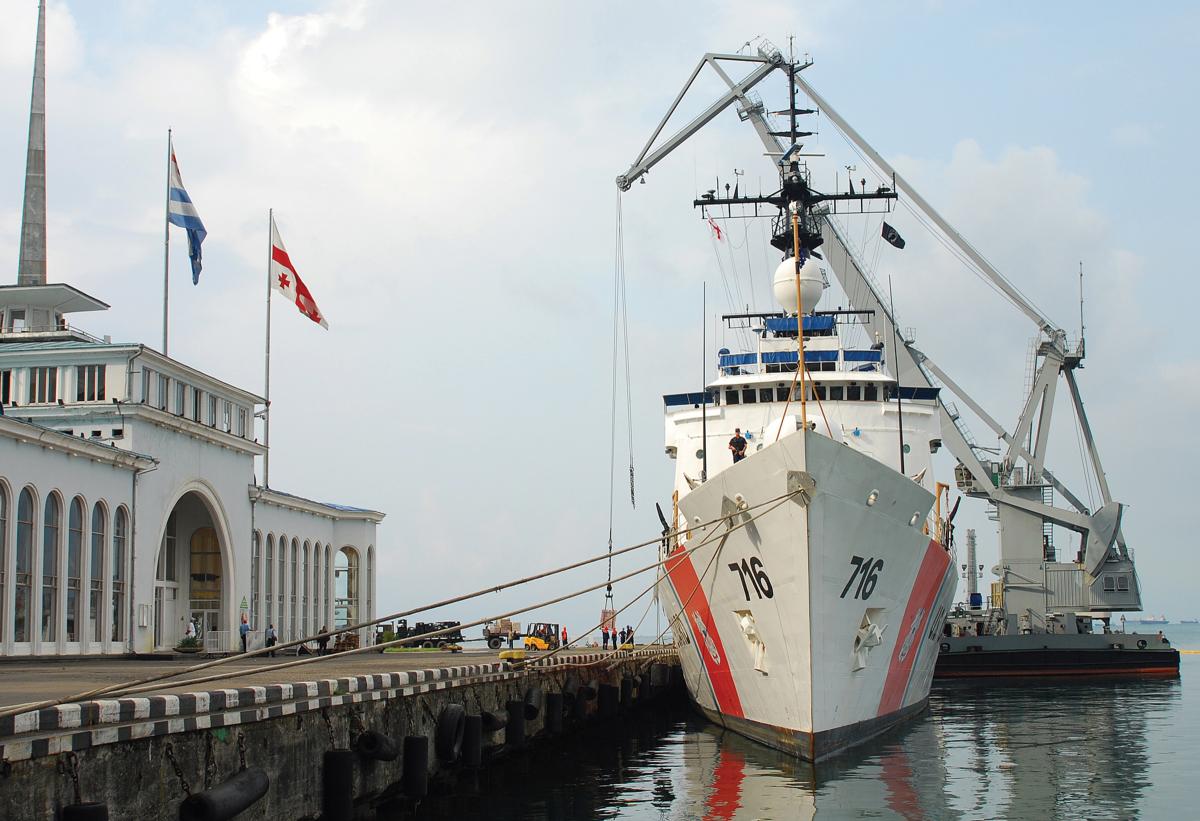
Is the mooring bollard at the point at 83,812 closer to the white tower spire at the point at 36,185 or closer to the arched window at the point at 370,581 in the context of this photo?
the white tower spire at the point at 36,185

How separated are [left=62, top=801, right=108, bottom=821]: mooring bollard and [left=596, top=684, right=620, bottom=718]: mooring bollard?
18.7 metres

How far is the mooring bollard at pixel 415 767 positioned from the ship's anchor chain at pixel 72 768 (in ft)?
21.2

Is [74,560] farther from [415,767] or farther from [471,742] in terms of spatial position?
[415,767]

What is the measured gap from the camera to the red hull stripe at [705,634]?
20.7 m

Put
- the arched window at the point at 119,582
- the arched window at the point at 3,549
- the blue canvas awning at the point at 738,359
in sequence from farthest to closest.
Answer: the arched window at the point at 119,582, the arched window at the point at 3,549, the blue canvas awning at the point at 738,359

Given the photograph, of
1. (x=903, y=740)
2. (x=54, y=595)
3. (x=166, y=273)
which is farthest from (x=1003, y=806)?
(x=166, y=273)

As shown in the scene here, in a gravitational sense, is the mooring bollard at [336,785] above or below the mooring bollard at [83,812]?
below

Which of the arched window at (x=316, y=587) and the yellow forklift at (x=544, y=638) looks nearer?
the yellow forklift at (x=544, y=638)

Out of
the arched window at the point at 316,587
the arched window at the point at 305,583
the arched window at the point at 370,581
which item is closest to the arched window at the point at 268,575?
the arched window at the point at 305,583

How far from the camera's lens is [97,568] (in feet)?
112

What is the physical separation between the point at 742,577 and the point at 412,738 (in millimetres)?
5789

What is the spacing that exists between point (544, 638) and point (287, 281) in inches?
631

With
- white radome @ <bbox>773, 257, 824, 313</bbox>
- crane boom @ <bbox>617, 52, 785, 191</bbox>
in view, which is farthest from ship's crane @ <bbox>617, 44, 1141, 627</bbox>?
white radome @ <bbox>773, 257, 824, 313</bbox>

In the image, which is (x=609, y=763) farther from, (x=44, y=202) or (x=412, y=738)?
(x=44, y=202)
